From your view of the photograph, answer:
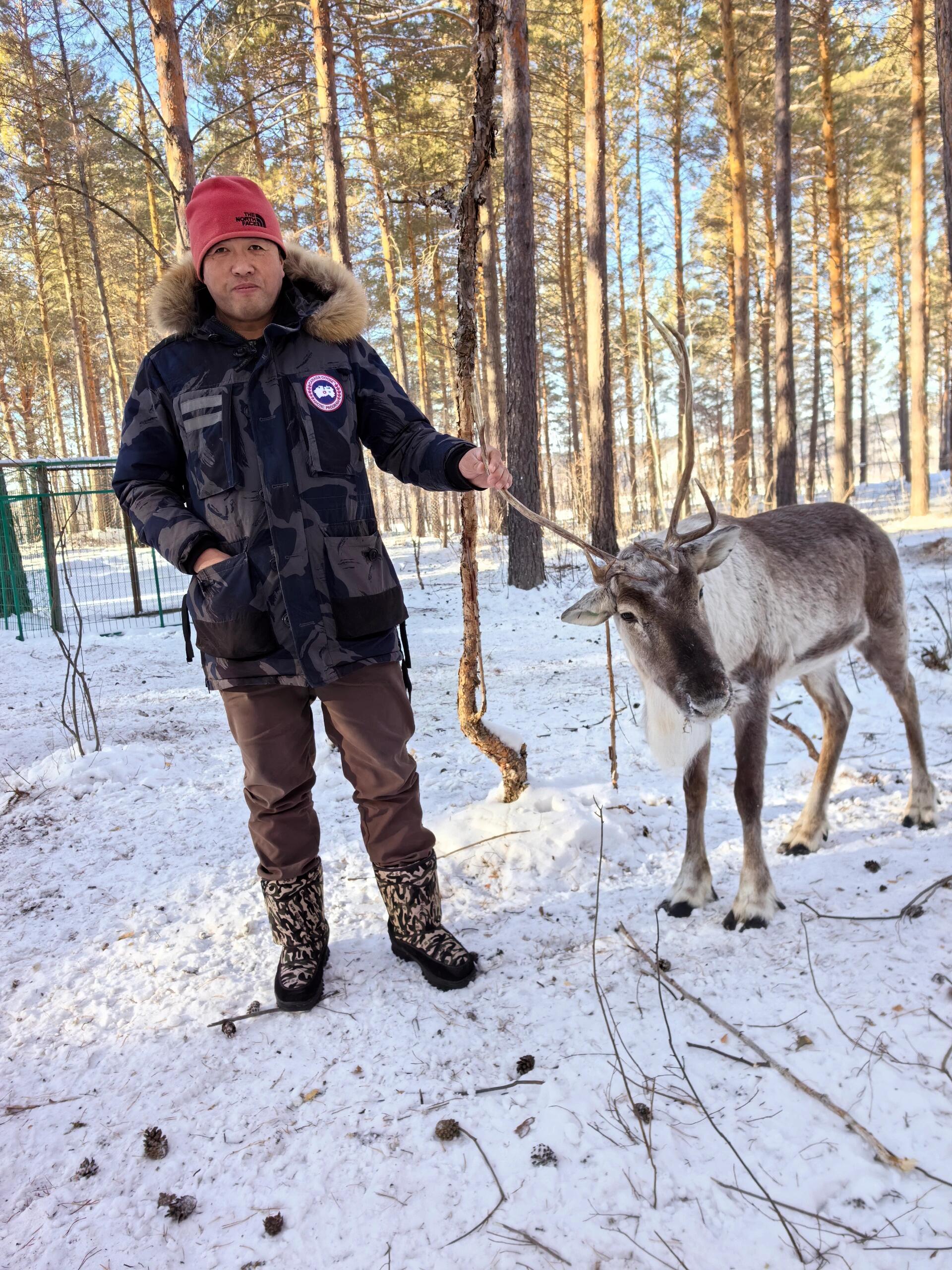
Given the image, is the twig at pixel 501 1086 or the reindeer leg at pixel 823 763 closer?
the twig at pixel 501 1086

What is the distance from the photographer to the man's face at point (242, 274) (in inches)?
81.7

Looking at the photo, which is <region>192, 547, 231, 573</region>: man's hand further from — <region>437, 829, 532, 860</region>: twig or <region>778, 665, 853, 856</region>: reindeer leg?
<region>778, 665, 853, 856</region>: reindeer leg

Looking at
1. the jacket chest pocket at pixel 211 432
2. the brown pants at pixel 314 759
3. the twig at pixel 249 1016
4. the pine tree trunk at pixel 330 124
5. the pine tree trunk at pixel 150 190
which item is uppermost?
the pine tree trunk at pixel 150 190

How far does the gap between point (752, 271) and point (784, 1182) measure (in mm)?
25783

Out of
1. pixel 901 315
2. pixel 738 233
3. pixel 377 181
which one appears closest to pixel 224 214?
pixel 738 233

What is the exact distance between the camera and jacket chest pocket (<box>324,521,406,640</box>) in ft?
6.84

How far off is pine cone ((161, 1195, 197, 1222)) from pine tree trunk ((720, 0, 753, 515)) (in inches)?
513

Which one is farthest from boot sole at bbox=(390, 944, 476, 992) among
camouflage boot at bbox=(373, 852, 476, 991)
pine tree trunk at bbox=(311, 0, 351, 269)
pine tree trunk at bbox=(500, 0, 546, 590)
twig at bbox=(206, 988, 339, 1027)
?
pine tree trunk at bbox=(311, 0, 351, 269)

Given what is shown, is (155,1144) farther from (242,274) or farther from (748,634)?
(748,634)

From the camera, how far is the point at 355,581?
2.10 meters

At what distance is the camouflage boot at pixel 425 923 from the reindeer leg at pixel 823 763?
168 cm

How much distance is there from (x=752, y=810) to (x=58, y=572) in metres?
9.75

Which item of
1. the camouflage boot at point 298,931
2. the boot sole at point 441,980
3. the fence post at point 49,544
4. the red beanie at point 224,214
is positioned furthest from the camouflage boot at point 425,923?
the fence post at point 49,544

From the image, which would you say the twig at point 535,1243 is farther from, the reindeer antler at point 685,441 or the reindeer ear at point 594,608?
the reindeer antler at point 685,441
